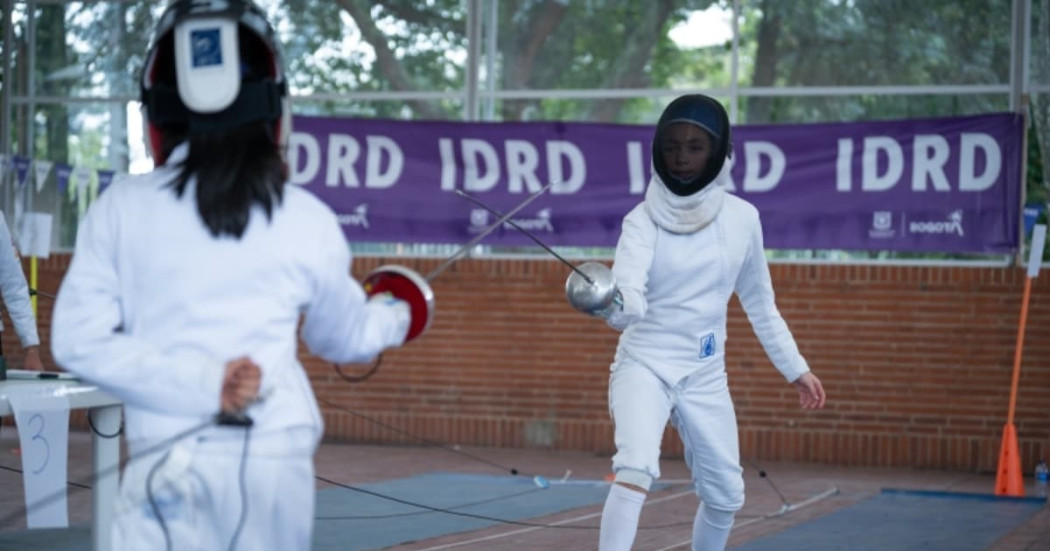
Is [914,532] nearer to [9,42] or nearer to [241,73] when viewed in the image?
[241,73]

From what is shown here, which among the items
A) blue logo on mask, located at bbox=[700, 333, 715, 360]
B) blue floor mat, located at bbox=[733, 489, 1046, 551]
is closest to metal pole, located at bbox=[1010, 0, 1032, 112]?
blue floor mat, located at bbox=[733, 489, 1046, 551]

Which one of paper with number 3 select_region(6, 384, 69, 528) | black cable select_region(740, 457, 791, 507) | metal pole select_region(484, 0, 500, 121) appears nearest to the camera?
paper with number 3 select_region(6, 384, 69, 528)

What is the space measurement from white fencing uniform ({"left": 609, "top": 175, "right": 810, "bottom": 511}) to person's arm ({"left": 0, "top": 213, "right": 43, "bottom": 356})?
269 centimetres

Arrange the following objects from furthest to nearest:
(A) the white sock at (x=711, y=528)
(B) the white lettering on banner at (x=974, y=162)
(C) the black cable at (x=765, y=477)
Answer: (B) the white lettering on banner at (x=974, y=162) < (C) the black cable at (x=765, y=477) < (A) the white sock at (x=711, y=528)

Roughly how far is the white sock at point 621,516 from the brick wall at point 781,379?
5293mm

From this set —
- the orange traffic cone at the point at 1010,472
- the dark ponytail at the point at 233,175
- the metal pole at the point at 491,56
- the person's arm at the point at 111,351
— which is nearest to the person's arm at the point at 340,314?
the dark ponytail at the point at 233,175

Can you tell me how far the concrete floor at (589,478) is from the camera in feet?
23.1

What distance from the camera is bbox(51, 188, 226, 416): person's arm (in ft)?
8.62

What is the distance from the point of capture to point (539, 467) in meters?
10.2

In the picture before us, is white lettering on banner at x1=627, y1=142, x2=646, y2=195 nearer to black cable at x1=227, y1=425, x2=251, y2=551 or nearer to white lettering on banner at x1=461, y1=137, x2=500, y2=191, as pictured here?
white lettering on banner at x1=461, y1=137, x2=500, y2=191

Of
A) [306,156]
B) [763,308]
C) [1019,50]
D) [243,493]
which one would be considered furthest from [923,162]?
[243,493]

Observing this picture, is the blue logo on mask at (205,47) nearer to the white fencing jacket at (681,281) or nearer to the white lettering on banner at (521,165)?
the white fencing jacket at (681,281)

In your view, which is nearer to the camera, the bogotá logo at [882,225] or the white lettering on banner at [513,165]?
the bogotá logo at [882,225]

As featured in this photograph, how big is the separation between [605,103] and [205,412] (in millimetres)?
8817
